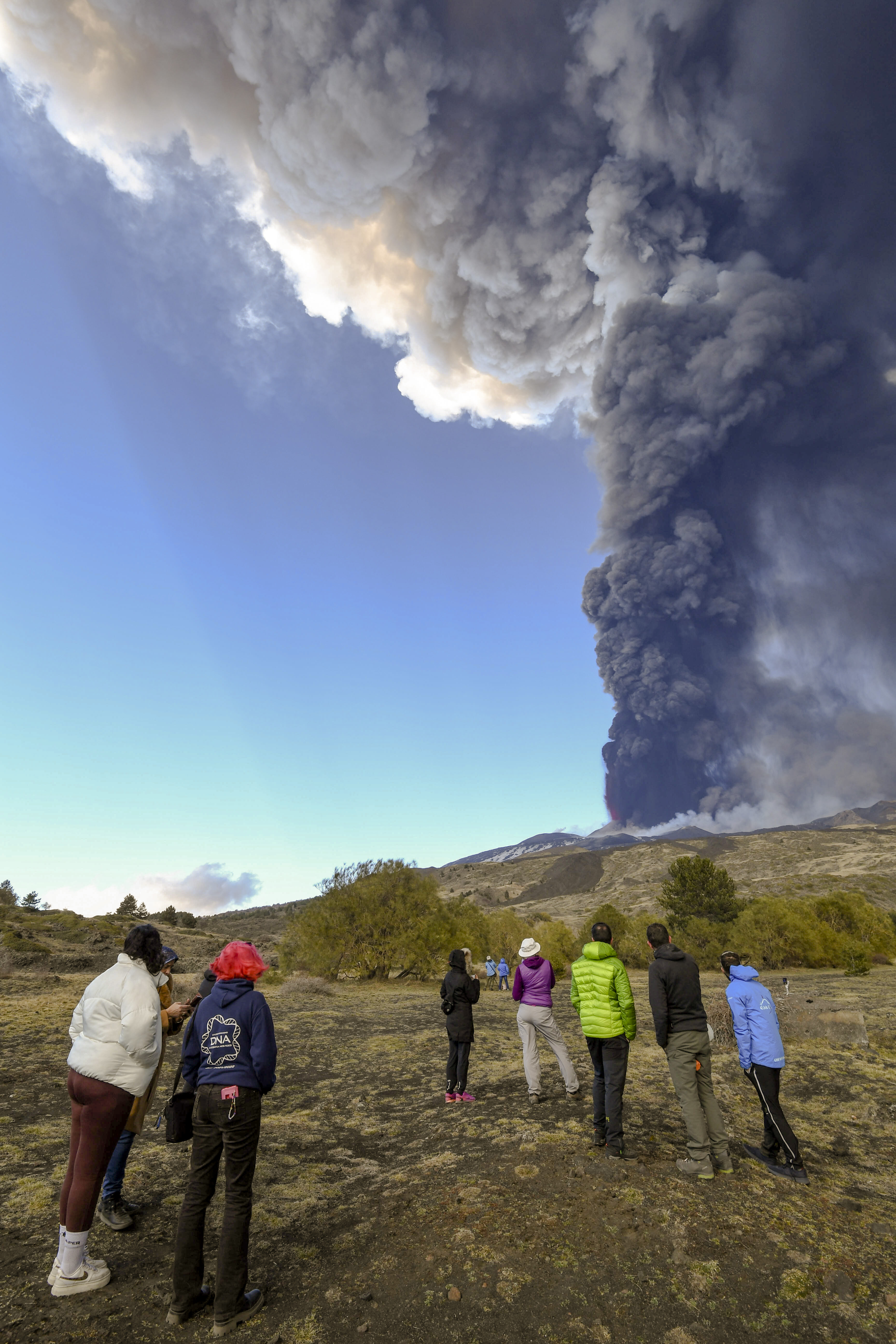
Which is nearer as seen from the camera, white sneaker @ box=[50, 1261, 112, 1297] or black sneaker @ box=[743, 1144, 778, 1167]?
white sneaker @ box=[50, 1261, 112, 1297]

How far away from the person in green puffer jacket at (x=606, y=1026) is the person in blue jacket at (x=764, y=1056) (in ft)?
3.60

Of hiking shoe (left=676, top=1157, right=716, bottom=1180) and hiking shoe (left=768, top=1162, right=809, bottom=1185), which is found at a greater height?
hiking shoe (left=676, top=1157, right=716, bottom=1180)

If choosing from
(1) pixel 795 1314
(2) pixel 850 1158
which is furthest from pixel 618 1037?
(2) pixel 850 1158

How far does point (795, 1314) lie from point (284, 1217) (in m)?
4.12

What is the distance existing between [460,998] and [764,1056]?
397cm

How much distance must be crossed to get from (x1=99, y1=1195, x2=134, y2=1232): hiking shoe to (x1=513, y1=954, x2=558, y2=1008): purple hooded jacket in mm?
4634

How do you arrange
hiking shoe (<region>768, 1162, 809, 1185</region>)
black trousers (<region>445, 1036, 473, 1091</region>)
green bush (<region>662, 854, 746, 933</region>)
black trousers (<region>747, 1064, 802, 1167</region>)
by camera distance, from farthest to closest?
green bush (<region>662, 854, 746, 933</region>), black trousers (<region>445, 1036, 473, 1091</region>), black trousers (<region>747, 1064, 802, 1167</region>), hiking shoe (<region>768, 1162, 809, 1185</region>)

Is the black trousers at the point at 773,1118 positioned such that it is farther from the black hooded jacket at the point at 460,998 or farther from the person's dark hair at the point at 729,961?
the black hooded jacket at the point at 460,998

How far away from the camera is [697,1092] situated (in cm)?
594

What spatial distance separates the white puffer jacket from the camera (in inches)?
166

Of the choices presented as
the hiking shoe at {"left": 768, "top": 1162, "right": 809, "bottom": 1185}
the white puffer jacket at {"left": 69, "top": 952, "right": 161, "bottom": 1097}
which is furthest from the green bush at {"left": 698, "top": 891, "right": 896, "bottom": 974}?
the white puffer jacket at {"left": 69, "top": 952, "right": 161, "bottom": 1097}

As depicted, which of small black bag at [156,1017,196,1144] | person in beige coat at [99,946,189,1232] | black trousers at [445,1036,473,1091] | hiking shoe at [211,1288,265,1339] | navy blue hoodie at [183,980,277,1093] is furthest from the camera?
black trousers at [445,1036,473,1091]

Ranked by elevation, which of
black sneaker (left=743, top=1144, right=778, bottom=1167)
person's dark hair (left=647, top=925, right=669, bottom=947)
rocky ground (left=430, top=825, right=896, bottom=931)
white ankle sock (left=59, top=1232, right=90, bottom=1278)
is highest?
rocky ground (left=430, top=825, right=896, bottom=931)

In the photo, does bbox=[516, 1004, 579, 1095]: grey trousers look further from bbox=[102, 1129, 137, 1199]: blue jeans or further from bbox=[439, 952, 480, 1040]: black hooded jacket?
bbox=[102, 1129, 137, 1199]: blue jeans
